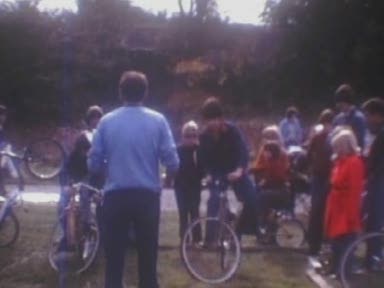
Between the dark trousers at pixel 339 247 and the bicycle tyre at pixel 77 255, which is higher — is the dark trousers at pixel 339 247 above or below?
above

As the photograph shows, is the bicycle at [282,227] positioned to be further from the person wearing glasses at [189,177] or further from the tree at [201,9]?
the tree at [201,9]

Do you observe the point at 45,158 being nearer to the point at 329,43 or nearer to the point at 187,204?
the point at 187,204

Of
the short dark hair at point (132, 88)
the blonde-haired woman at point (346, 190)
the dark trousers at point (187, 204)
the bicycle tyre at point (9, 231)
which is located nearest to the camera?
the short dark hair at point (132, 88)

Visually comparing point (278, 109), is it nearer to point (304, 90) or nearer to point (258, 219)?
point (304, 90)

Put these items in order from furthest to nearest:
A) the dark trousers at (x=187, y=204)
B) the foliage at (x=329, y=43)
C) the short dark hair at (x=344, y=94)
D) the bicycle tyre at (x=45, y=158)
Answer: the foliage at (x=329, y=43)
the bicycle tyre at (x=45, y=158)
the dark trousers at (x=187, y=204)
the short dark hair at (x=344, y=94)

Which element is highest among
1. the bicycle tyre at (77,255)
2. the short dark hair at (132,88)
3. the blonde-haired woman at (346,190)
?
the short dark hair at (132,88)

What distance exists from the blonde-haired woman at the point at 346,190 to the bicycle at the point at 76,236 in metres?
2.53

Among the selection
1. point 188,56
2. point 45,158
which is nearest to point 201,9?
point 188,56

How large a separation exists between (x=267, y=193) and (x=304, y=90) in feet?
95.9

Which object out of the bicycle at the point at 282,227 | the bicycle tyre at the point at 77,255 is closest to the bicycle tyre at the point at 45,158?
the bicycle at the point at 282,227

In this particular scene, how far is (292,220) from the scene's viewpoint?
1234 centimetres

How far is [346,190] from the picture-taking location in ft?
31.1

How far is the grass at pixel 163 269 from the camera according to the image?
32.2 feet

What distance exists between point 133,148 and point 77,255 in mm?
3415
